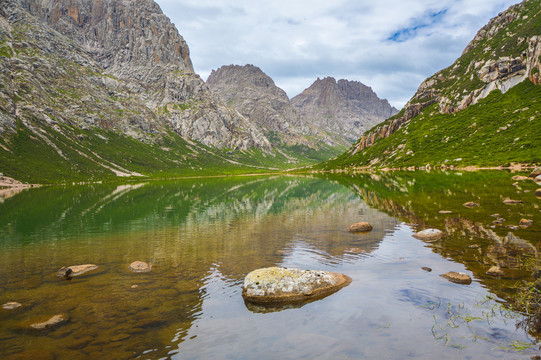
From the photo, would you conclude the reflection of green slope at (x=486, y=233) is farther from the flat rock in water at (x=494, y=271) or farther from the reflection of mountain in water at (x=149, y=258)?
the reflection of mountain in water at (x=149, y=258)

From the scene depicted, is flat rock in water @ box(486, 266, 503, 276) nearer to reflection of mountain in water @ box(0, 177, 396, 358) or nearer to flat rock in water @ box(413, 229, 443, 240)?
reflection of mountain in water @ box(0, 177, 396, 358)

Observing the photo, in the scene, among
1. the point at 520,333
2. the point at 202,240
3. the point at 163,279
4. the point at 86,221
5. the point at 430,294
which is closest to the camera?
the point at 520,333

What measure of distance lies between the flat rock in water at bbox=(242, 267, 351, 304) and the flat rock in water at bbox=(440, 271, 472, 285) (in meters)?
6.46

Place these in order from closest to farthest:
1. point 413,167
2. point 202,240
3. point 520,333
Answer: point 520,333 < point 202,240 < point 413,167

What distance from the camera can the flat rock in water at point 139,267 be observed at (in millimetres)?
24469

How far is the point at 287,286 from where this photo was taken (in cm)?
1877

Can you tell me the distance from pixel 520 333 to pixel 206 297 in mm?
15905

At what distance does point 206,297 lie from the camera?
18.9m

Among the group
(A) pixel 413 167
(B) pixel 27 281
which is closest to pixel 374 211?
(B) pixel 27 281

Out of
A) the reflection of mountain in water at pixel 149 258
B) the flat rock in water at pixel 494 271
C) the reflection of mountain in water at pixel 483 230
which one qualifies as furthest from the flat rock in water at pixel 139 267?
the flat rock in water at pixel 494 271

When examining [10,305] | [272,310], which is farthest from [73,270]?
[272,310]

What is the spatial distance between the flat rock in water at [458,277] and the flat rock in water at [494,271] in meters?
1.58

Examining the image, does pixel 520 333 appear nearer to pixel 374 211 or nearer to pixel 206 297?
pixel 206 297

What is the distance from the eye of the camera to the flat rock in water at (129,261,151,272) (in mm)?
24469
